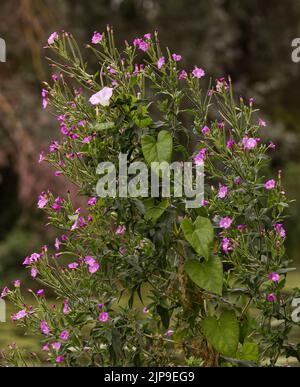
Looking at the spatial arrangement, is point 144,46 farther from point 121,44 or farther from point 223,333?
point 121,44

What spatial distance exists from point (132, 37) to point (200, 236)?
7334mm

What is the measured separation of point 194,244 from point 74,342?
43cm

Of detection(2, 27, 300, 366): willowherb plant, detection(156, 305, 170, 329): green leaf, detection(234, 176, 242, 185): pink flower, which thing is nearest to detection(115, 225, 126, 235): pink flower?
detection(2, 27, 300, 366): willowherb plant

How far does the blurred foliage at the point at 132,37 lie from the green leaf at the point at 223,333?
5.08m

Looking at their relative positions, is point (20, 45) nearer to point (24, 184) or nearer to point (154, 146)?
→ point (24, 184)

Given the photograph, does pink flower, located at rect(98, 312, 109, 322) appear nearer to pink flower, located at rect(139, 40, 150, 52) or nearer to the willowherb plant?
the willowherb plant

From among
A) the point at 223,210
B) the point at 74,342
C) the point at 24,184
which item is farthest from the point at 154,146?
the point at 24,184

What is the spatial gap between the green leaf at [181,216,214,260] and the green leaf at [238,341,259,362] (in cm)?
31

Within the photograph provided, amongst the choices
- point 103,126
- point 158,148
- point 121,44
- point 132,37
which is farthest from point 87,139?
point 132,37

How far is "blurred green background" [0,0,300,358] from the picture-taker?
7.39m

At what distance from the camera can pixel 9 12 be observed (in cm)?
770

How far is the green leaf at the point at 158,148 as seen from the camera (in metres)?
2.13

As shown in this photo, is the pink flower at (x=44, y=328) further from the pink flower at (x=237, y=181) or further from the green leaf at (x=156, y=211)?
the pink flower at (x=237, y=181)
